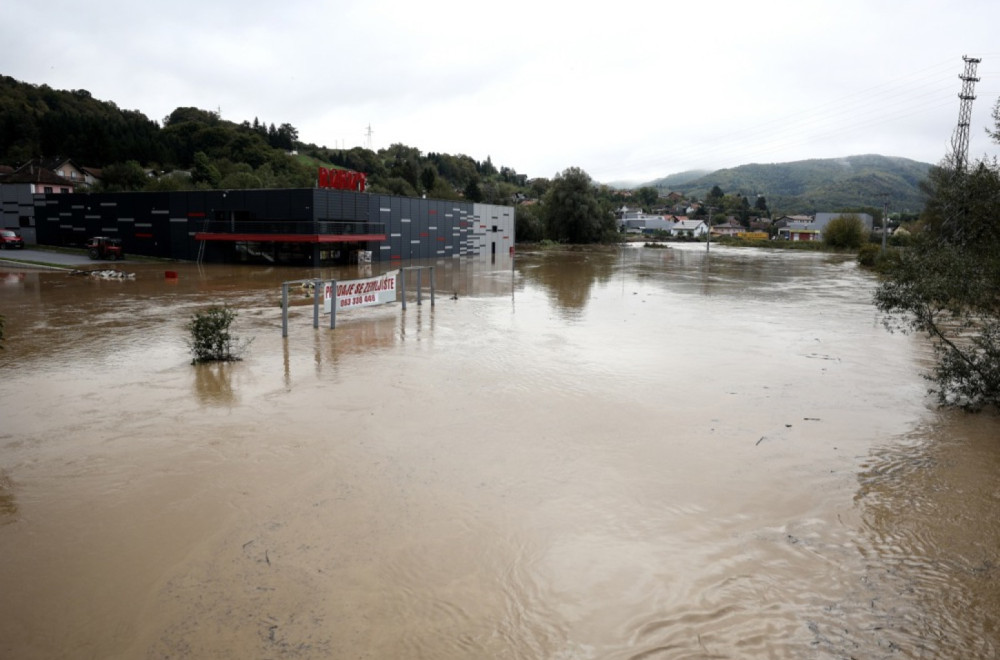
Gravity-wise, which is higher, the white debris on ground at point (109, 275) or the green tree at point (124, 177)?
the green tree at point (124, 177)

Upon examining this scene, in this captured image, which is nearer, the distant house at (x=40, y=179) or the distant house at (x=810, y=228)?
the distant house at (x=40, y=179)

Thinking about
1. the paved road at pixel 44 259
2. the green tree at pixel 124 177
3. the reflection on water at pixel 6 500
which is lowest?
the reflection on water at pixel 6 500

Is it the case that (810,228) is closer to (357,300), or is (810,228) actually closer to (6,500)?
(357,300)

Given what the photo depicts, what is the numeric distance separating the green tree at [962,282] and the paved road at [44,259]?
153 ft

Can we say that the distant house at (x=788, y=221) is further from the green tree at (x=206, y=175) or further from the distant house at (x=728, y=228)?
the green tree at (x=206, y=175)

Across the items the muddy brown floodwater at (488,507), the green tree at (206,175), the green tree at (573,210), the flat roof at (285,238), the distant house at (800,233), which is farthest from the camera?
the distant house at (800,233)

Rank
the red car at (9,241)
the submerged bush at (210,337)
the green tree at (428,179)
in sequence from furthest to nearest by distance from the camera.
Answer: the green tree at (428,179)
the red car at (9,241)
the submerged bush at (210,337)

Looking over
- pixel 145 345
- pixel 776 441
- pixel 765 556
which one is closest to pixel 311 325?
pixel 145 345

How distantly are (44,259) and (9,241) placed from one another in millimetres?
10294

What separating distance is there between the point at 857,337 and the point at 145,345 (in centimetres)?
2203

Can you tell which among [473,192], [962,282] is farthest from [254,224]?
[473,192]

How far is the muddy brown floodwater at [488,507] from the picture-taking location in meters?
5.55

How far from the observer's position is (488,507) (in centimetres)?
787

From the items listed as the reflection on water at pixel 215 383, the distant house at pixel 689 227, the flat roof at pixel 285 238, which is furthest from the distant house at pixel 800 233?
the reflection on water at pixel 215 383
